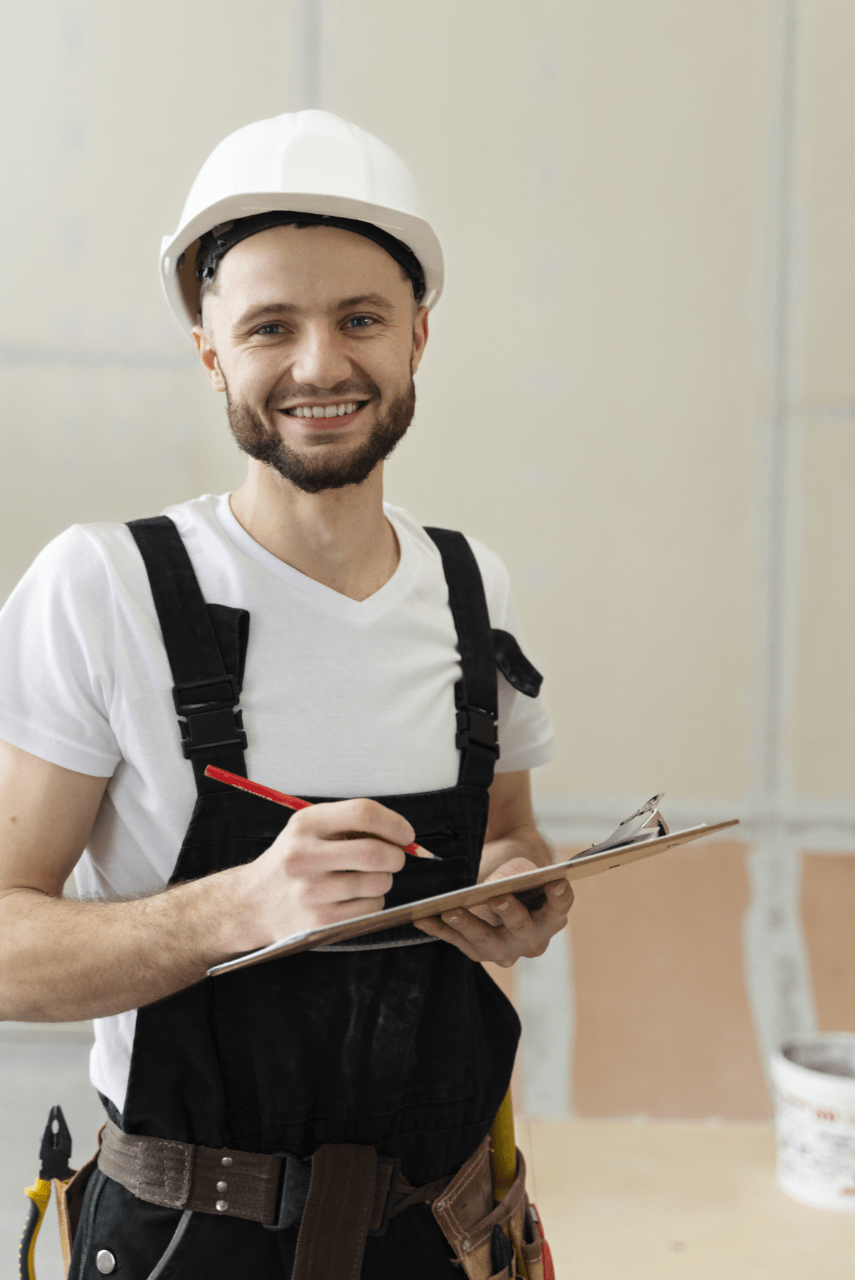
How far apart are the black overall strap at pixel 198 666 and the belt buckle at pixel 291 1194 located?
441 millimetres

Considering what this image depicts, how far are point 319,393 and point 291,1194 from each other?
0.95m

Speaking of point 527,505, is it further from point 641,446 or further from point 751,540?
point 751,540

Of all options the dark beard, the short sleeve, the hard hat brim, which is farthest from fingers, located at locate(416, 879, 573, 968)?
the hard hat brim

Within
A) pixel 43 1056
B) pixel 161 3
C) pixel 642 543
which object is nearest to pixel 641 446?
pixel 642 543

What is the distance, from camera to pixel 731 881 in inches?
107

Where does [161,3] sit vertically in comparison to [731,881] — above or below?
above

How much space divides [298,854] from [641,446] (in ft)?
6.23

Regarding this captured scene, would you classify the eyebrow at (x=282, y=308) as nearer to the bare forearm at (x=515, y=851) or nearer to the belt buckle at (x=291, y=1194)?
the bare forearm at (x=515, y=851)

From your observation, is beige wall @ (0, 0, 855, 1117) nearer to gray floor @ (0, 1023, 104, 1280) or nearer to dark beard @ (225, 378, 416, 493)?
gray floor @ (0, 1023, 104, 1280)

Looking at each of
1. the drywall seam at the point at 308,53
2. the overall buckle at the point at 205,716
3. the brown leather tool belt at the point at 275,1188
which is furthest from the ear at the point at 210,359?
the drywall seam at the point at 308,53

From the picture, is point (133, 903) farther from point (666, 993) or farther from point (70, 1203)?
point (666, 993)

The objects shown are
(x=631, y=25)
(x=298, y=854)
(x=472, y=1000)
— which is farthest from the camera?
(x=631, y=25)

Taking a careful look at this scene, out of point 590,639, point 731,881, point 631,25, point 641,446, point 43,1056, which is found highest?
point 631,25

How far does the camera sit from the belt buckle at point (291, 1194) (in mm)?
1206
